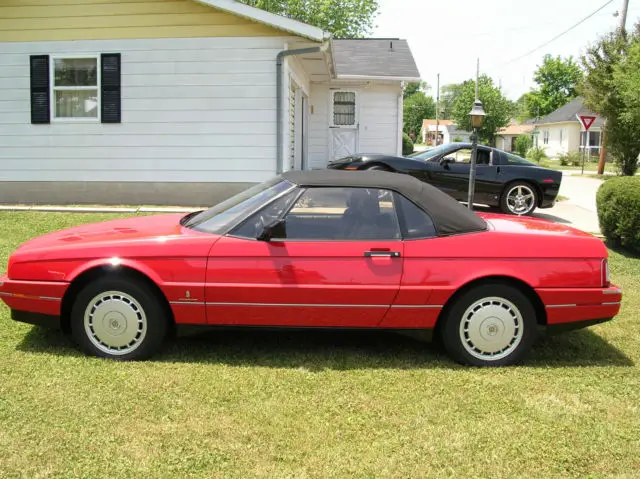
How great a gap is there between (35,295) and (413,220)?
106 inches

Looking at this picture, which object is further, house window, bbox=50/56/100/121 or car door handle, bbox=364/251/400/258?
house window, bbox=50/56/100/121

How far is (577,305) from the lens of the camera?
4.32 m

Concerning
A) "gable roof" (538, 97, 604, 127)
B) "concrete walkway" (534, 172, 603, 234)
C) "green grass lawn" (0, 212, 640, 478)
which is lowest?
"green grass lawn" (0, 212, 640, 478)

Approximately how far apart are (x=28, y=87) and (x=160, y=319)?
9.62 m

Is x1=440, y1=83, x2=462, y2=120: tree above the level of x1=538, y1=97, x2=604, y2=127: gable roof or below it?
above

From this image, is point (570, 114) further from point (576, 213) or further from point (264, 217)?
point (264, 217)

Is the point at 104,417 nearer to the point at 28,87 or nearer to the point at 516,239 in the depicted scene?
the point at 516,239

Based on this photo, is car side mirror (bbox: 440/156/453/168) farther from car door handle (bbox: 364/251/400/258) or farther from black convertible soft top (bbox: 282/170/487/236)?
car door handle (bbox: 364/251/400/258)

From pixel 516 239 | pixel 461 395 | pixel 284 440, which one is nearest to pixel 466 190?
pixel 516 239

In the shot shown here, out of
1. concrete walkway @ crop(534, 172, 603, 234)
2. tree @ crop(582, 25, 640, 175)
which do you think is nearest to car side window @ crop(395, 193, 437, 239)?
concrete walkway @ crop(534, 172, 603, 234)

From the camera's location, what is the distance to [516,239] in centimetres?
435

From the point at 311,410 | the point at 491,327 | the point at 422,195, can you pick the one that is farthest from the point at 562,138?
the point at 311,410

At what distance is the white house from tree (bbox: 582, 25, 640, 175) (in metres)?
16.9

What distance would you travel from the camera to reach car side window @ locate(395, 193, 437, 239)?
4.32 metres
